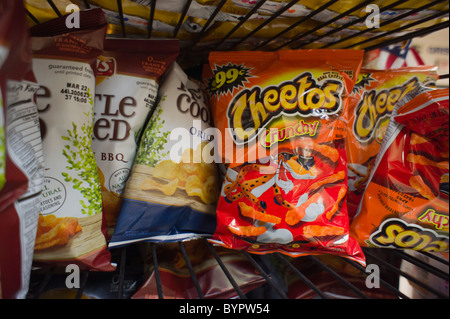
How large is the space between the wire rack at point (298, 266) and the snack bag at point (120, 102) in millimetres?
67

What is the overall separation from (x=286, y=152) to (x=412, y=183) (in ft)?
1.02

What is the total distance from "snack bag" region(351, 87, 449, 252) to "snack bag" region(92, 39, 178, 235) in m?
0.62

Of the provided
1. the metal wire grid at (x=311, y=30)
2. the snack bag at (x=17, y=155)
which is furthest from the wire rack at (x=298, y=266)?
the snack bag at (x=17, y=155)

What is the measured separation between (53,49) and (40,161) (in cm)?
24

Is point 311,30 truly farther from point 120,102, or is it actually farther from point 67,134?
point 67,134

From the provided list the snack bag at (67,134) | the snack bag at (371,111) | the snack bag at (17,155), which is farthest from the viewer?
the snack bag at (371,111)

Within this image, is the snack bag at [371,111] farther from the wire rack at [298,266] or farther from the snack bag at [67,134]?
the snack bag at [67,134]

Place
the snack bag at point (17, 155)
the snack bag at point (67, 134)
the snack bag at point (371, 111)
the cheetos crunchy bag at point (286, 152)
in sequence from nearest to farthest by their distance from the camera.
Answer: the snack bag at point (17, 155) → the snack bag at point (67, 134) → the cheetos crunchy bag at point (286, 152) → the snack bag at point (371, 111)

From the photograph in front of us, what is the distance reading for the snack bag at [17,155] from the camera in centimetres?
33

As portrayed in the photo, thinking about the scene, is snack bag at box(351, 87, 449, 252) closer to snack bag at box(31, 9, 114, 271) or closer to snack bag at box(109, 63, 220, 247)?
snack bag at box(109, 63, 220, 247)

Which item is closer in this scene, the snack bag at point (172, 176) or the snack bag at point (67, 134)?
the snack bag at point (67, 134)

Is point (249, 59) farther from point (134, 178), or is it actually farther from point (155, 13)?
point (134, 178)

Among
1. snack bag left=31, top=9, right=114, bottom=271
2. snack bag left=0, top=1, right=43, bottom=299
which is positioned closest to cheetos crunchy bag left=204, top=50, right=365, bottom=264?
snack bag left=31, top=9, right=114, bottom=271

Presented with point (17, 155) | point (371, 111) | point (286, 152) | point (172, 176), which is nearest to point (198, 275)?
point (172, 176)
